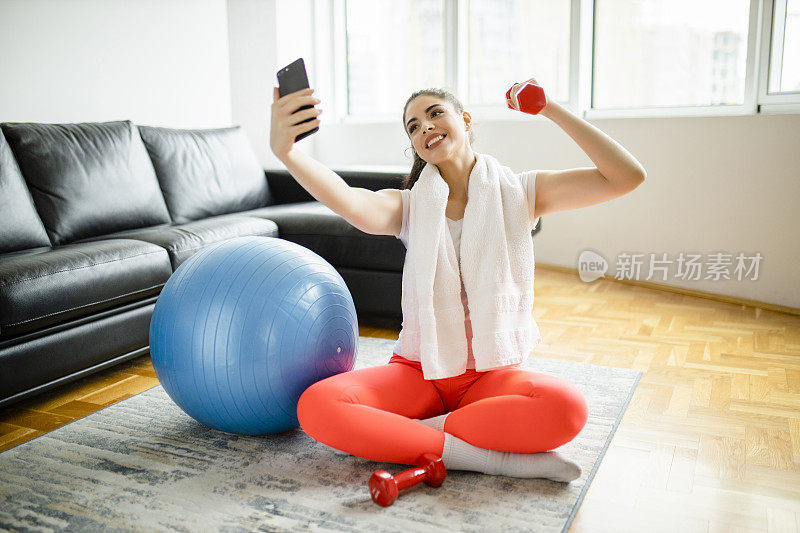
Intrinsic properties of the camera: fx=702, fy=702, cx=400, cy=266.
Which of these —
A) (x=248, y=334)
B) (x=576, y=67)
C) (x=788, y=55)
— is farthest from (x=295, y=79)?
(x=576, y=67)

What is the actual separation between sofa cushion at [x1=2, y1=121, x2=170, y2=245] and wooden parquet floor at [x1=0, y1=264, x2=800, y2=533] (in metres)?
0.63

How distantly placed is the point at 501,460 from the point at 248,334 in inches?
26.1

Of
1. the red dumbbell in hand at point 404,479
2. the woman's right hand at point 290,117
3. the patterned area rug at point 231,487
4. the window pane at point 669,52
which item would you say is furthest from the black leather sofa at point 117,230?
the window pane at point 669,52

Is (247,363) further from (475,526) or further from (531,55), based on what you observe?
(531,55)

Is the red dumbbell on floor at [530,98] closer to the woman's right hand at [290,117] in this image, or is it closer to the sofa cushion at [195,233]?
the woman's right hand at [290,117]

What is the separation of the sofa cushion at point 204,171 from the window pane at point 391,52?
5.19 feet

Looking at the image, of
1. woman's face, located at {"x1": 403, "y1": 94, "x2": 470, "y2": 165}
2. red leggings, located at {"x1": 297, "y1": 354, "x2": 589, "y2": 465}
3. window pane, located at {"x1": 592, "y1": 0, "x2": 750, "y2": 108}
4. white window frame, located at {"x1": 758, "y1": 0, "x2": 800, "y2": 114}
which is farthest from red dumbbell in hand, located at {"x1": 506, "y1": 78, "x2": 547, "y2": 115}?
→ window pane, located at {"x1": 592, "y1": 0, "x2": 750, "y2": 108}

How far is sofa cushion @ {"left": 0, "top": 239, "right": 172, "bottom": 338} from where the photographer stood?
6.63 ft

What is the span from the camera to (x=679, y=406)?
6.99 ft

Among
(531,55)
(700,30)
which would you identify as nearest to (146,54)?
(531,55)

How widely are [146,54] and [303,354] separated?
270cm

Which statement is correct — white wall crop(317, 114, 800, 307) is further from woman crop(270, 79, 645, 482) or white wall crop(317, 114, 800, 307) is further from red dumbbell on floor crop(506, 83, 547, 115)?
red dumbbell on floor crop(506, 83, 547, 115)

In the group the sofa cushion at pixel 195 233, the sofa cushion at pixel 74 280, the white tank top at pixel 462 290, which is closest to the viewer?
the white tank top at pixel 462 290

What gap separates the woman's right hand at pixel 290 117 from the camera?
1463 millimetres
